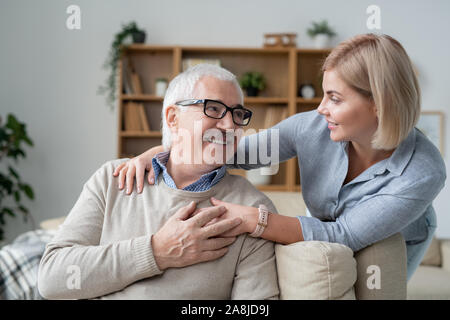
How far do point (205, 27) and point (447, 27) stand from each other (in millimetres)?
2586

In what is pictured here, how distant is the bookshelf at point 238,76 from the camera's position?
14.0 ft

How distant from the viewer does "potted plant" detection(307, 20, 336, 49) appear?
14.1ft

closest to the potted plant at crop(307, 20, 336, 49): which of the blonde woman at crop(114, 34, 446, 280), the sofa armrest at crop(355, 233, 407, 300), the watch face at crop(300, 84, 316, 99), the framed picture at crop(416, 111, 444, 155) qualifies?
the watch face at crop(300, 84, 316, 99)

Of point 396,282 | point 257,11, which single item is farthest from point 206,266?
point 257,11

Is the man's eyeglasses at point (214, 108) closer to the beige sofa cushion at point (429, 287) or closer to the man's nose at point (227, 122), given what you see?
the man's nose at point (227, 122)

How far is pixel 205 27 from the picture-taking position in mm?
4465

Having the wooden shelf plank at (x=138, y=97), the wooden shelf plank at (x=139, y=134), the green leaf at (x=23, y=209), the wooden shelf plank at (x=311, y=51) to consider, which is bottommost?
the green leaf at (x=23, y=209)

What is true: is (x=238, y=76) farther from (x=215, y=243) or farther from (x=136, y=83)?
(x=215, y=243)

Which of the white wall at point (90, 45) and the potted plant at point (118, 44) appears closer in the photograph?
the potted plant at point (118, 44)

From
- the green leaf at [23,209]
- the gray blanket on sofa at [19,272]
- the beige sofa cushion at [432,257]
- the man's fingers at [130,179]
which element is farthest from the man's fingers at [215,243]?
the green leaf at [23,209]

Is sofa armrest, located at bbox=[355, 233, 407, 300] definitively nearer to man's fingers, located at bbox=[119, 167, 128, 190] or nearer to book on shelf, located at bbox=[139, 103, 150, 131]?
man's fingers, located at bbox=[119, 167, 128, 190]

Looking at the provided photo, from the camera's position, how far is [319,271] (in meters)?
1.17

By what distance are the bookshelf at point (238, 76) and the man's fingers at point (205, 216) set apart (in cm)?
307

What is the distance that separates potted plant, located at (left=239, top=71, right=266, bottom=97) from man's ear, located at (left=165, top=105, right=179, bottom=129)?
2983mm
